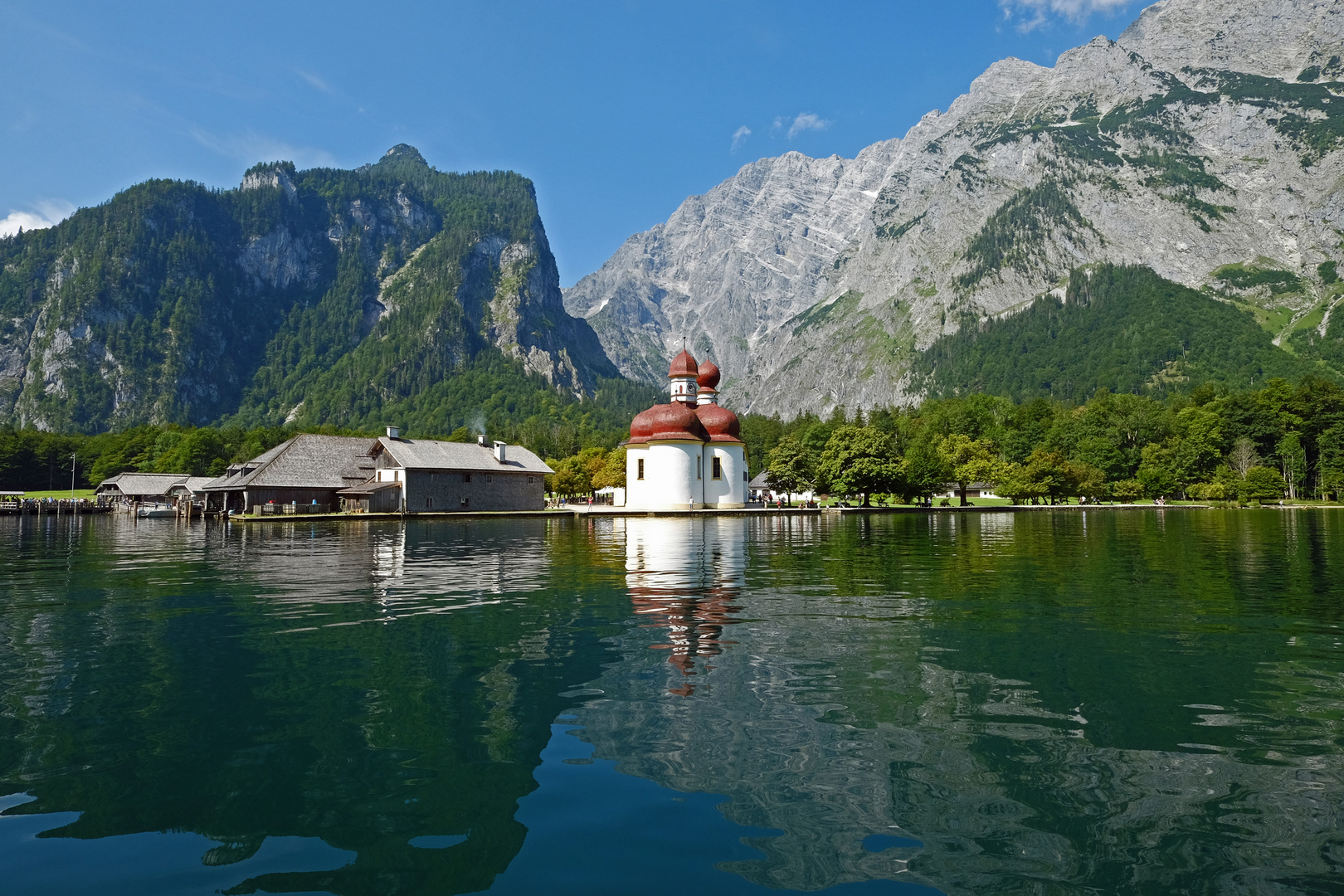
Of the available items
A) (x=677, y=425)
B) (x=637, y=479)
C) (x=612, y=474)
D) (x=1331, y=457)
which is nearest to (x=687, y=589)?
(x=677, y=425)

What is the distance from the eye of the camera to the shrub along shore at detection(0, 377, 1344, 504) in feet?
330

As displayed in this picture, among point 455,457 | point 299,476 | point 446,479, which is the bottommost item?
point 446,479

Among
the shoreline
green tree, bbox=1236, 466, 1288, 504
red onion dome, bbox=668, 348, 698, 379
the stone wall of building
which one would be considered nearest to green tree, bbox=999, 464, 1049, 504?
the shoreline

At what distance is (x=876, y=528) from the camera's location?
5559 cm

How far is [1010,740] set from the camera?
8734mm

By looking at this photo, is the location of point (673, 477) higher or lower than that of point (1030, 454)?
lower

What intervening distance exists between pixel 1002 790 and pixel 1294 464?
135 meters

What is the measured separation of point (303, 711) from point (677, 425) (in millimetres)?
71512

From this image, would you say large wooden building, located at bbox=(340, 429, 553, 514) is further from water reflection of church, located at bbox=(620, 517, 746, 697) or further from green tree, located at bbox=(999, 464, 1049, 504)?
green tree, located at bbox=(999, 464, 1049, 504)

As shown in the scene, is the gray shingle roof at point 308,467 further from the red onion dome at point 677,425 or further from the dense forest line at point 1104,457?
the dense forest line at point 1104,457

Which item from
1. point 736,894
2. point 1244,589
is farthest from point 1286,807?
point 1244,589

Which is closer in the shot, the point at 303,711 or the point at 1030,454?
the point at 303,711

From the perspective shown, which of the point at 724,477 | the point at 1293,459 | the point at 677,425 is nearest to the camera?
the point at 677,425

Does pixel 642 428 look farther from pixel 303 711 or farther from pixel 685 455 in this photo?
pixel 303 711
